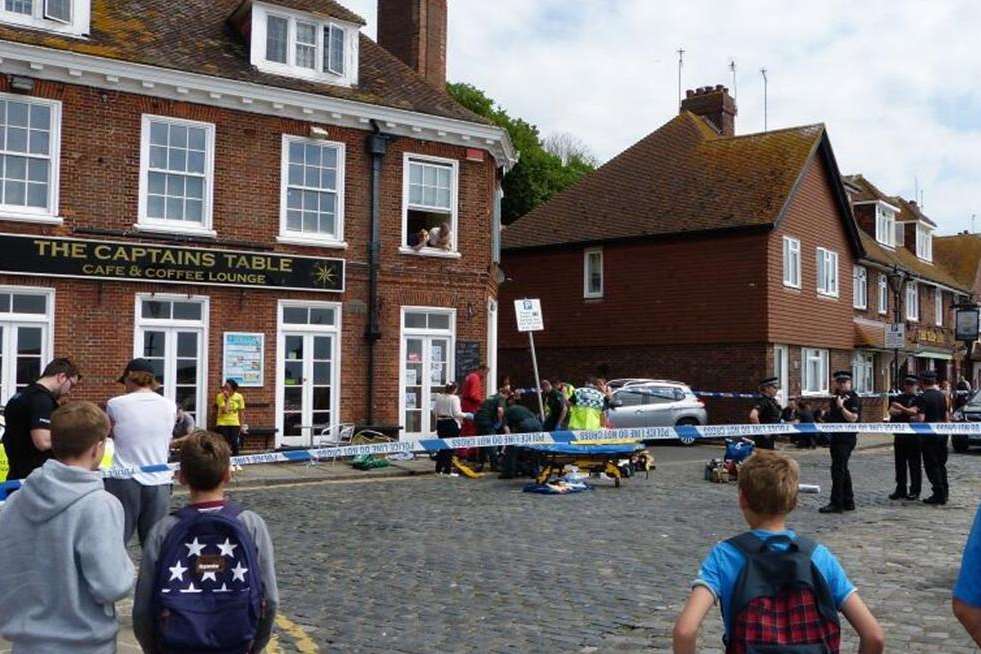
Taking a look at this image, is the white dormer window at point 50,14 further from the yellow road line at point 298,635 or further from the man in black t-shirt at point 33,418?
the yellow road line at point 298,635

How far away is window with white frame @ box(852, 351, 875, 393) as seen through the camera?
1425 inches

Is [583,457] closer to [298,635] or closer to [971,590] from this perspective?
[298,635]

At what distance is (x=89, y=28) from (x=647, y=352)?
62.1 feet

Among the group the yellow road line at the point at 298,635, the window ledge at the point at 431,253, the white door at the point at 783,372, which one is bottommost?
the yellow road line at the point at 298,635

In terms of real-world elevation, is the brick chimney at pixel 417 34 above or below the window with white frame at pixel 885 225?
above

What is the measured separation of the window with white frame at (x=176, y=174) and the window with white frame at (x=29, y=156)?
1.53 m

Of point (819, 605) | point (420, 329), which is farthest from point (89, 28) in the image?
point (819, 605)

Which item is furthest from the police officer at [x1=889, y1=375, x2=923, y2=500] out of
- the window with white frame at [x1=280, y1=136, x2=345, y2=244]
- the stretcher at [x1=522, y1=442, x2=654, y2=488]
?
the window with white frame at [x1=280, y1=136, x2=345, y2=244]

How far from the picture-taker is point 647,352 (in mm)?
31469

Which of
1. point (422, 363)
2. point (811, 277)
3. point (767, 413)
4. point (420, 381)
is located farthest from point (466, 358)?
point (811, 277)

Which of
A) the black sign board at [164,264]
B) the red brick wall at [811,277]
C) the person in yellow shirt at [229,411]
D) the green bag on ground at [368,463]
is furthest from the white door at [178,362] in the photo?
the red brick wall at [811,277]

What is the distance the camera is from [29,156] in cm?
1738

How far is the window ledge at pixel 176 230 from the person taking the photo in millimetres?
18312

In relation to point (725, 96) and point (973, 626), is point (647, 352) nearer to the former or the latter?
point (725, 96)
